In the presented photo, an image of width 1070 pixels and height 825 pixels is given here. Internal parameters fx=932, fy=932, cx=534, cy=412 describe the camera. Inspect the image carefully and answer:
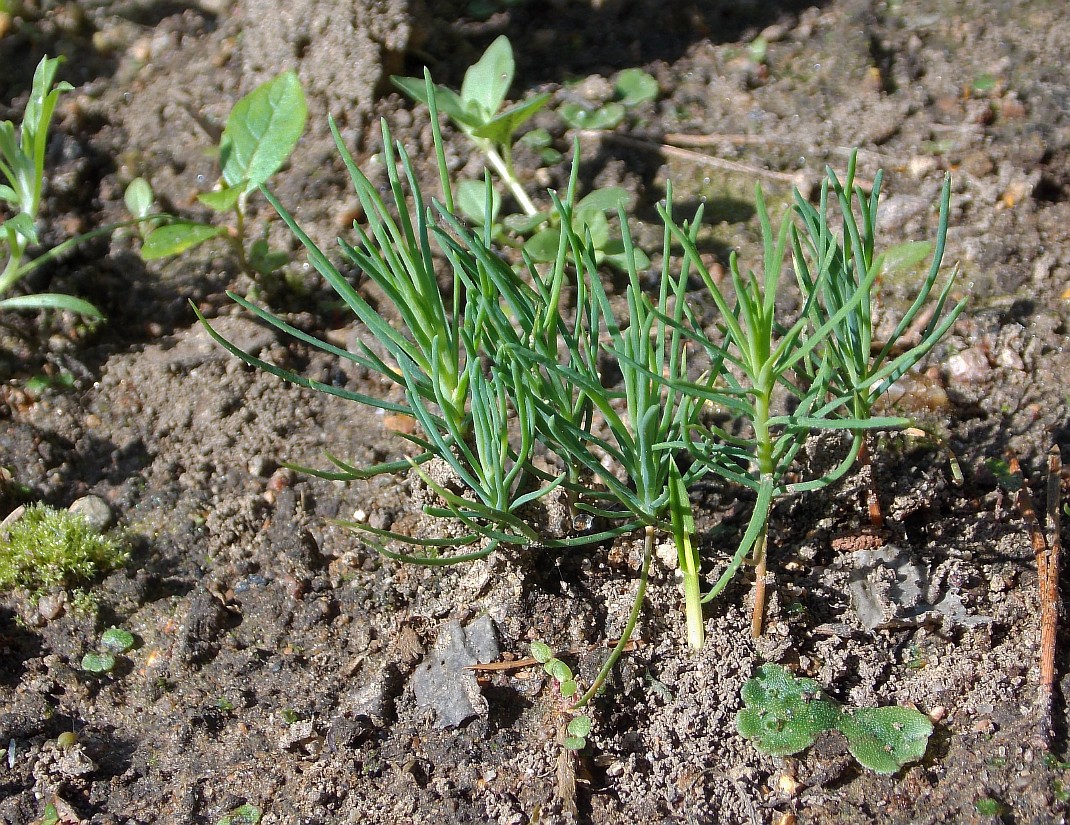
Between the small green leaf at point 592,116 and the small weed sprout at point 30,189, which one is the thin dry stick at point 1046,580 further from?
the small weed sprout at point 30,189

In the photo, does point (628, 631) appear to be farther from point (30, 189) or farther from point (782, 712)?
point (30, 189)

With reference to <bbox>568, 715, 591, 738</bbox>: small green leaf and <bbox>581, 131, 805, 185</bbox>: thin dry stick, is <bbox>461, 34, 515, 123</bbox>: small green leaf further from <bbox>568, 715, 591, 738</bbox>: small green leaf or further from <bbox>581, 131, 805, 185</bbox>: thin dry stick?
<bbox>568, 715, 591, 738</bbox>: small green leaf

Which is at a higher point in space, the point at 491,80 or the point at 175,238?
the point at 491,80

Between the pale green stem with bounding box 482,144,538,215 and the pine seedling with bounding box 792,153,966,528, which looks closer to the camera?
the pine seedling with bounding box 792,153,966,528

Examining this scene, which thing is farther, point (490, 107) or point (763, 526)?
point (490, 107)

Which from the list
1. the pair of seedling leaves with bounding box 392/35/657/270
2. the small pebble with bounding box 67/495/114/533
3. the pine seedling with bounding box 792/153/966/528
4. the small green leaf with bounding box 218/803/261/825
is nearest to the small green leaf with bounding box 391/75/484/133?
the pair of seedling leaves with bounding box 392/35/657/270

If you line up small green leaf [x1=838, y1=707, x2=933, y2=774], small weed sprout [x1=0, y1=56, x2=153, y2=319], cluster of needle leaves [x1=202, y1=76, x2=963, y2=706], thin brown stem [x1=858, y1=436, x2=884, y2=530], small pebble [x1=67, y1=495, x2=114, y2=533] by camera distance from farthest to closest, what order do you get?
small weed sprout [x1=0, y1=56, x2=153, y2=319], small pebble [x1=67, y1=495, x2=114, y2=533], thin brown stem [x1=858, y1=436, x2=884, y2=530], small green leaf [x1=838, y1=707, x2=933, y2=774], cluster of needle leaves [x1=202, y1=76, x2=963, y2=706]

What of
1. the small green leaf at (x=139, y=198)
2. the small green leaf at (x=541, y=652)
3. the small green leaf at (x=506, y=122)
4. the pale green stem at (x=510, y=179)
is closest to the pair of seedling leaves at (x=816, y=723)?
the small green leaf at (x=541, y=652)

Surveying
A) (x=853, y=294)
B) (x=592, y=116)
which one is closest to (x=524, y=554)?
(x=853, y=294)
